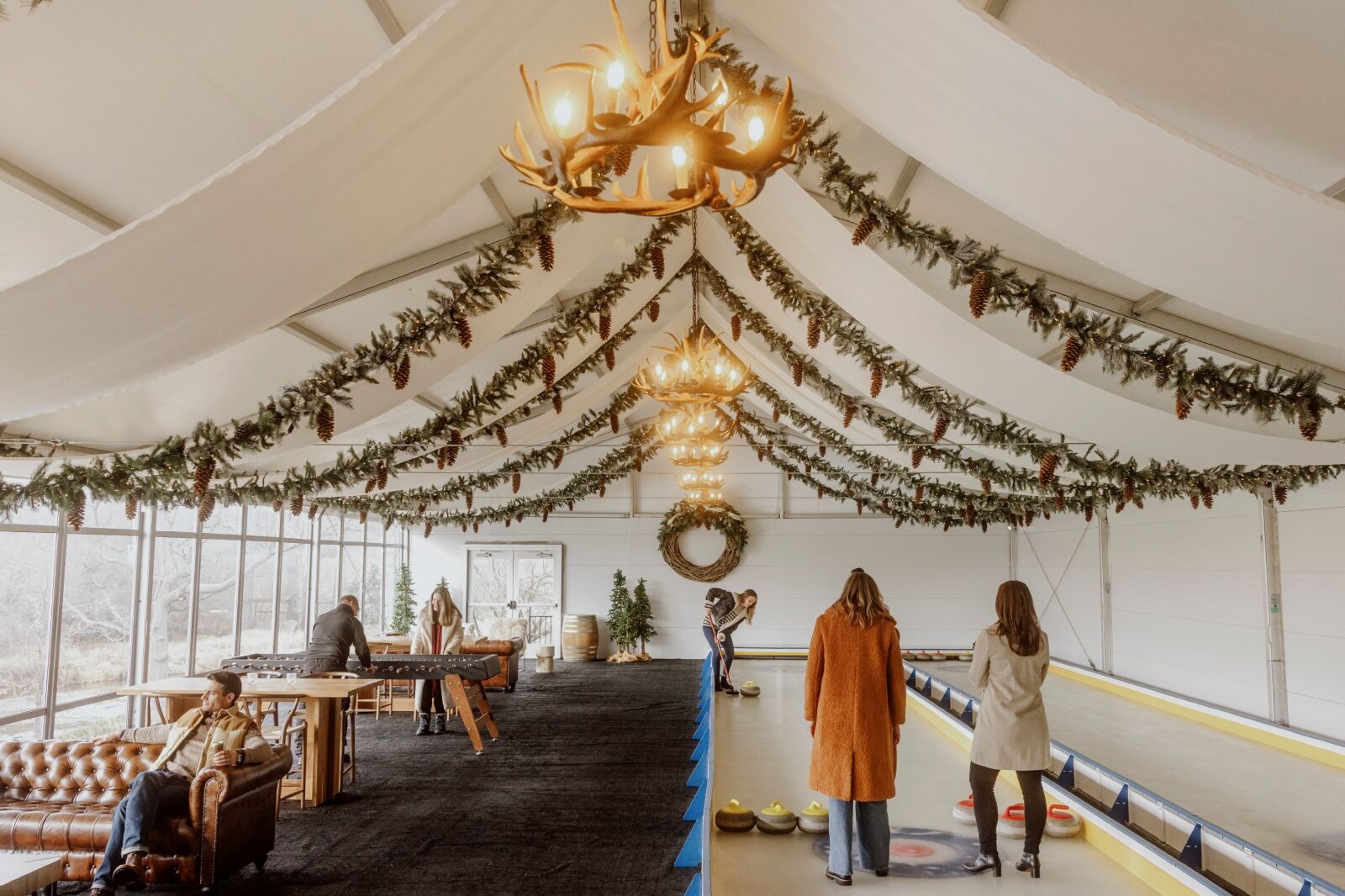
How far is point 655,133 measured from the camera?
212 centimetres

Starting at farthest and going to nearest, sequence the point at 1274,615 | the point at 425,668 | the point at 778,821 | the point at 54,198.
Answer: the point at 1274,615
the point at 425,668
the point at 778,821
the point at 54,198

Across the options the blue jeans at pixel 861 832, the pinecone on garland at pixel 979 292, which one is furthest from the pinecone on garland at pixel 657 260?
the blue jeans at pixel 861 832

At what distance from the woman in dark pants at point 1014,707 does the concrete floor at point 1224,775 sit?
180cm

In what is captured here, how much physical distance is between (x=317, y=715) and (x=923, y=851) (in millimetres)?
4277

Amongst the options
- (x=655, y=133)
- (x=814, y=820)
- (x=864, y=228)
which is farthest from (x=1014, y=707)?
(x=655, y=133)

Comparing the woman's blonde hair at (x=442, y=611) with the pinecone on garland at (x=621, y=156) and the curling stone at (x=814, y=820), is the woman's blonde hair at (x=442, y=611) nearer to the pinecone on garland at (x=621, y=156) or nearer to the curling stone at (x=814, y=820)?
the curling stone at (x=814, y=820)

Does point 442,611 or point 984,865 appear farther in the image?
point 442,611

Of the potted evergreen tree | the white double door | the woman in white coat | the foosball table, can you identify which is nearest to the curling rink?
the foosball table

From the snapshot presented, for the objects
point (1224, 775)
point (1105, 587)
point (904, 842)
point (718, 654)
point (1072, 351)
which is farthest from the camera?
point (1105, 587)

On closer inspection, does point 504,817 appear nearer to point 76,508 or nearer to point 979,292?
point 76,508

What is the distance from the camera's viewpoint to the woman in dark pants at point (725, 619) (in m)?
10.4

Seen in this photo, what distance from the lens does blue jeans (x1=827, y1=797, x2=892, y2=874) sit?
433 cm

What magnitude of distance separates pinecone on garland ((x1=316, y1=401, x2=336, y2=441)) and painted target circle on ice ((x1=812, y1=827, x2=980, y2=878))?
3.51 meters

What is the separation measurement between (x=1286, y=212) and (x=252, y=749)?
5.57m
